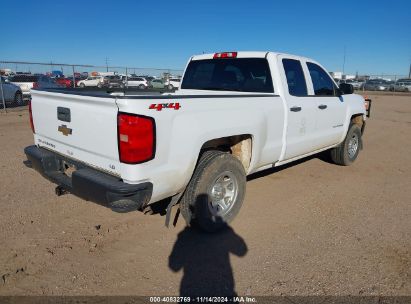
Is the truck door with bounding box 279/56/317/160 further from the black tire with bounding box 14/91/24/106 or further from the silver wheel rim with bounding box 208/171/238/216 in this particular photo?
the black tire with bounding box 14/91/24/106

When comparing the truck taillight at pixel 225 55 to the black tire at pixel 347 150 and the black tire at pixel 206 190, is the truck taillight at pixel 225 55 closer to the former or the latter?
the black tire at pixel 206 190

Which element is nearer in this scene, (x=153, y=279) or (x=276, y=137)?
(x=153, y=279)

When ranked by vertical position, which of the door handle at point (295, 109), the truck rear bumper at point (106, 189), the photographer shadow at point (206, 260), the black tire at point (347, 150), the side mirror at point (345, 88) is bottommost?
the photographer shadow at point (206, 260)

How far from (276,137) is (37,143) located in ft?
9.53

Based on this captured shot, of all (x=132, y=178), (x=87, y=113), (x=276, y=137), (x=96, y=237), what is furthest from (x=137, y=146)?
(x=276, y=137)

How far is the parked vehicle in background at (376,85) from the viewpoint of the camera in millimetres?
45031

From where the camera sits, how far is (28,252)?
329 cm

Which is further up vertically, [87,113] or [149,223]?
[87,113]

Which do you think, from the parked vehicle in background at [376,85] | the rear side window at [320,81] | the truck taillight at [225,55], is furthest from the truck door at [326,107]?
the parked vehicle in background at [376,85]

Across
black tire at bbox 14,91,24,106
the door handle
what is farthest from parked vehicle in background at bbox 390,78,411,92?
the door handle

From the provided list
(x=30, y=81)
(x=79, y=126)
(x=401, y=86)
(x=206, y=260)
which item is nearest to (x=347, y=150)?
(x=206, y=260)

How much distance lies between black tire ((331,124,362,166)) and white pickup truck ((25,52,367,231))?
95 centimetres

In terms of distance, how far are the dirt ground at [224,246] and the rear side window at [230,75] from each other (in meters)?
1.58

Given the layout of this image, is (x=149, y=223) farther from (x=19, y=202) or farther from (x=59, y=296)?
(x=19, y=202)
